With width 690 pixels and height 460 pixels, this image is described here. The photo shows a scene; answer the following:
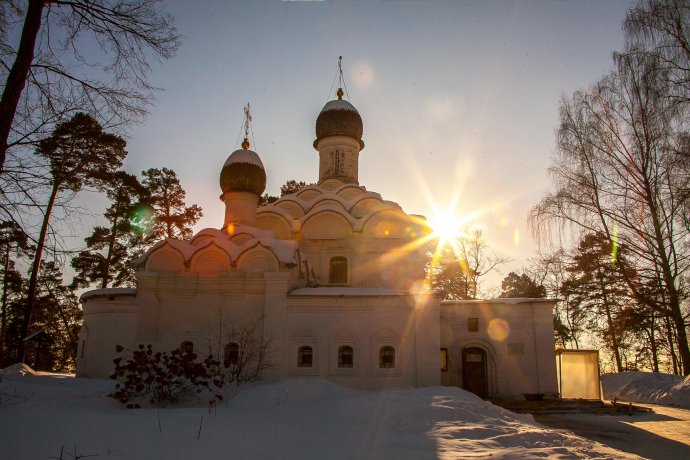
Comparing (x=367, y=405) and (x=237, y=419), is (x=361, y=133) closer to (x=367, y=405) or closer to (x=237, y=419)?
(x=367, y=405)

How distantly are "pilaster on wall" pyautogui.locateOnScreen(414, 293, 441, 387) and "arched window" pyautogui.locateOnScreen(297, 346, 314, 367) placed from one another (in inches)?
119

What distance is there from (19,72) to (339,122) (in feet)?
49.2

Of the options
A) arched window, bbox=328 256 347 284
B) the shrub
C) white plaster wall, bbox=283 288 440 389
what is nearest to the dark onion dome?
arched window, bbox=328 256 347 284

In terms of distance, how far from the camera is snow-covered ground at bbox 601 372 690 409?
49.5ft

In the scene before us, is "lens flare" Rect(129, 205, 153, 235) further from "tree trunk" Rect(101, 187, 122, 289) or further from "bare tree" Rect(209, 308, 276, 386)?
"bare tree" Rect(209, 308, 276, 386)

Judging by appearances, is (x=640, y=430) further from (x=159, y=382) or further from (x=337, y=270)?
(x=337, y=270)

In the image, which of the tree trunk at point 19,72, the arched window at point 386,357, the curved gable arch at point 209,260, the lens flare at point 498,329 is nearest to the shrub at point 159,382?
the curved gable arch at point 209,260

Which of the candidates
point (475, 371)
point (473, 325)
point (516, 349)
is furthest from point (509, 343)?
point (475, 371)

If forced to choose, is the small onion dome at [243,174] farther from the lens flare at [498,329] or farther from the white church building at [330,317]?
the lens flare at [498,329]

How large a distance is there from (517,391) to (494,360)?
1.08 meters

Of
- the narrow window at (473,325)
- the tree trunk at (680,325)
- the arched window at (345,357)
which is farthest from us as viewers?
the narrow window at (473,325)

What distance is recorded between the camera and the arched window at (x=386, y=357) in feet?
48.0

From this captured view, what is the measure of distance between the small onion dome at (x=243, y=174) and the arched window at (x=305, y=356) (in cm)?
614

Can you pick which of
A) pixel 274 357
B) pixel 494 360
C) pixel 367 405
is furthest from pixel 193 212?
pixel 367 405
